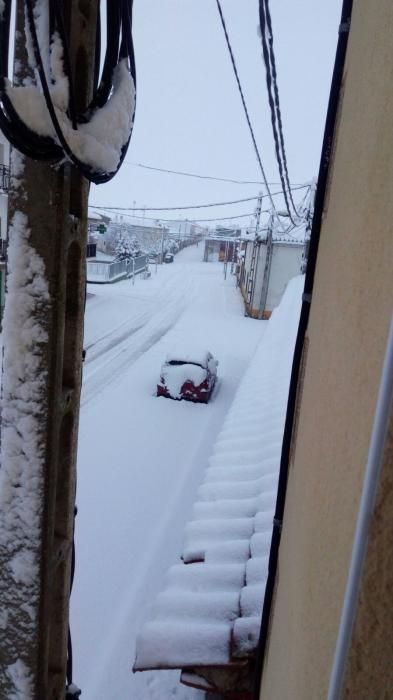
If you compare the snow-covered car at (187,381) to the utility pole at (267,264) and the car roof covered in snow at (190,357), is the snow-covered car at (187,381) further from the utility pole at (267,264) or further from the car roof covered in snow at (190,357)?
the utility pole at (267,264)

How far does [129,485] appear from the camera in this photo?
8469mm

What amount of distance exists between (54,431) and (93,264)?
34.0 metres

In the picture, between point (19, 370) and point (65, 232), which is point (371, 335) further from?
point (19, 370)

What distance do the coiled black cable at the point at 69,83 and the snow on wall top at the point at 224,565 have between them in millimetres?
2598

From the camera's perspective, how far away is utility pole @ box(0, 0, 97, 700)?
1.81 metres

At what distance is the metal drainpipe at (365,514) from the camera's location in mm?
810

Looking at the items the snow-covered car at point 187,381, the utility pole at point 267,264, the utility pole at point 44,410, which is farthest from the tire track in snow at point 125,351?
the utility pole at point 44,410

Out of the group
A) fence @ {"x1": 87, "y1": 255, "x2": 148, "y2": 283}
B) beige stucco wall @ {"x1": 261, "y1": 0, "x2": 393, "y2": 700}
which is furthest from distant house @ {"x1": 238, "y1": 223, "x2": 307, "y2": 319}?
beige stucco wall @ {"x1": 261, "y1": 0, "x2": 393, "y2": 700}

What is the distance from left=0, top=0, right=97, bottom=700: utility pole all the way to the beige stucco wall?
3.40 ft

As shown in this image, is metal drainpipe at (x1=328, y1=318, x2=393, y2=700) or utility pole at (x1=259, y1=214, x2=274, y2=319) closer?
metal drainpipe at (x1=328, y1=318, x2=393, y2=700)

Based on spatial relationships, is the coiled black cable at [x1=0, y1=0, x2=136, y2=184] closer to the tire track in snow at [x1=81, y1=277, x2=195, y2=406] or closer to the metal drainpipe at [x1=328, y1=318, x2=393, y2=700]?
the metal drainpipe at [x1=328, y1=318, x2=393, y2=700]

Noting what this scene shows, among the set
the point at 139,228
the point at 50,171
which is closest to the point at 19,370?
the point at 50,171

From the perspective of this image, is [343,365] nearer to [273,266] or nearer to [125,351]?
[125,351]

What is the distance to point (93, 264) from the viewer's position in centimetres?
3469
